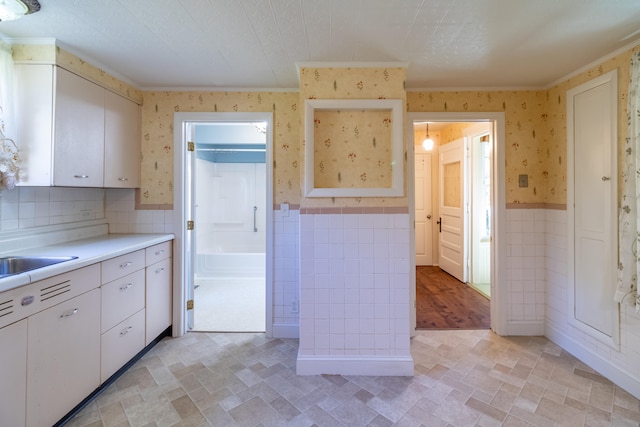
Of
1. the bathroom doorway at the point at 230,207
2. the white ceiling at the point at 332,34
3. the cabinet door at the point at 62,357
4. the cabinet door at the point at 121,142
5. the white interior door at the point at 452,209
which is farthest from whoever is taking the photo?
the bathroom doorway at the point at 230,207

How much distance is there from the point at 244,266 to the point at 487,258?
3733 millimetres

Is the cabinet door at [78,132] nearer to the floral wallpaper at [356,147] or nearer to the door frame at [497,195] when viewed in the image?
the floral wallpaper at [356,147]

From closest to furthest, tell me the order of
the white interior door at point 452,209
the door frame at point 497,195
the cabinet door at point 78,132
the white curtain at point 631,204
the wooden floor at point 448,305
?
the white curtain at point 631,204 < the cabinet door at point 78,132 < the door frame at point 497,195 < the wooden floor at point 448,305 < the white interior door at point 452,209

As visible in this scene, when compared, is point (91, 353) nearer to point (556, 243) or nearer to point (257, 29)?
point (257, 29)

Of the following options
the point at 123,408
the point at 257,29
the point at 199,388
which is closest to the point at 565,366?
the point at 199,388

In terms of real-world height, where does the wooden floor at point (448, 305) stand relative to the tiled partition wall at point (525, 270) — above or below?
below

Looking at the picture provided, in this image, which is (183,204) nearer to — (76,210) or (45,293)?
(76,210)

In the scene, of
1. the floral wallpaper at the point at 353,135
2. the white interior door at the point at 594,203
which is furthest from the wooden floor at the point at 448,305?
the floral wallpaper at the point at 353,135

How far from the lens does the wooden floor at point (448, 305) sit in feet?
9.53

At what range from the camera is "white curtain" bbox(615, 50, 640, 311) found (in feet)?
5.82

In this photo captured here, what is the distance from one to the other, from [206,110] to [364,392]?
2668 millimetres

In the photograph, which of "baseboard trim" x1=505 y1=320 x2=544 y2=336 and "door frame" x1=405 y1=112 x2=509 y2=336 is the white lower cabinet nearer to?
"door frame" x1=405 y1=112 x2=509 y2=336

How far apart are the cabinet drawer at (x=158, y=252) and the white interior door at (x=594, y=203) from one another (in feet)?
11.5

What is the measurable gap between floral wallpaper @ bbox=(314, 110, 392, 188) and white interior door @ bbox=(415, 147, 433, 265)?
3.35 metres
